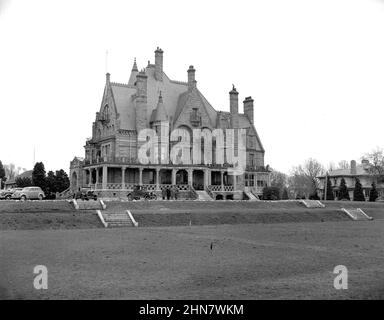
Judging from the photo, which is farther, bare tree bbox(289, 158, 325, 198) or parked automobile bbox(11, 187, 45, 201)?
bare tree bbox(289, 158, 325, 198)

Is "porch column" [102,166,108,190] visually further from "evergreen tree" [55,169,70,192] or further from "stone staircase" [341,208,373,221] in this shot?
"stone staircase" [341,208,373,221]

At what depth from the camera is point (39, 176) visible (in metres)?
67.9

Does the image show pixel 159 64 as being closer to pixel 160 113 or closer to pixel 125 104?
pixel 125 104

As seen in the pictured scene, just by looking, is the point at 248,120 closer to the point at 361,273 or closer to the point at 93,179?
the point at 93,179

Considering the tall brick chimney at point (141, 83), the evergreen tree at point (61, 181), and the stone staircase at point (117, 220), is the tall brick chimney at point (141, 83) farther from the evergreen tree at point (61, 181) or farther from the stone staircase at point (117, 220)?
the stone staircase at point (117, 220)

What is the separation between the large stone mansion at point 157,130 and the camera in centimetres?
5948

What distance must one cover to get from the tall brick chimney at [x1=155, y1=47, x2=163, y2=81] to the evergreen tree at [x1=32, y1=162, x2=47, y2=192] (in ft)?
67.9

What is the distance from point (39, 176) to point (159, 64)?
23.0 metres

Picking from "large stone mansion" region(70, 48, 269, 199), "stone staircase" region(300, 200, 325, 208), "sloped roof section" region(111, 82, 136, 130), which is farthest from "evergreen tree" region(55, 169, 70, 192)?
"stone staircase" region(300, 200, 325, 208)

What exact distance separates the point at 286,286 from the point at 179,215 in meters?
24.1

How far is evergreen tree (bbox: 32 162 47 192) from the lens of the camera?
222ft
